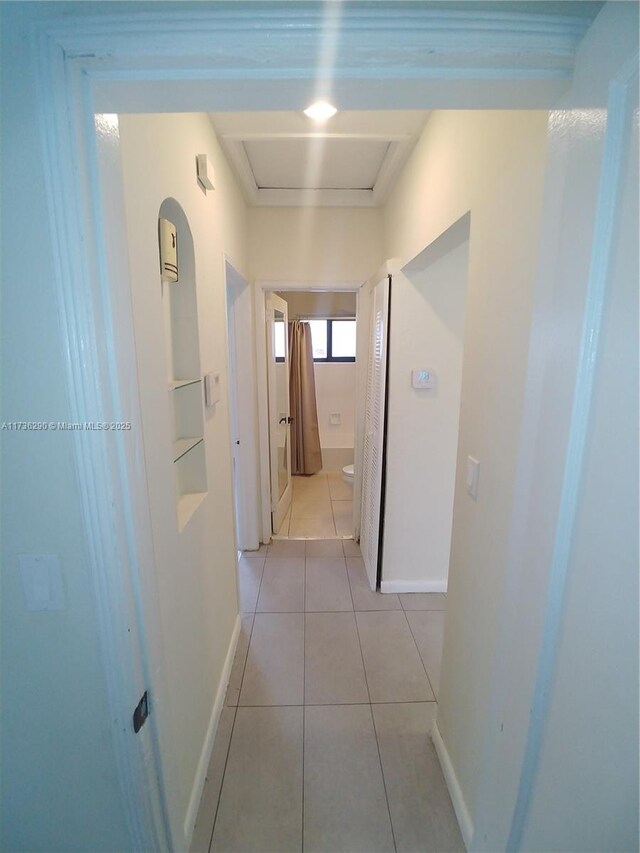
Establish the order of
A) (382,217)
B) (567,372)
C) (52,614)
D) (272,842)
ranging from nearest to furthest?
(567,372) → (52,614) → (272,842) → (382,217)

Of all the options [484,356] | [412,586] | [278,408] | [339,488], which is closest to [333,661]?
[412,586]

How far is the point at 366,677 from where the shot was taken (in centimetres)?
172

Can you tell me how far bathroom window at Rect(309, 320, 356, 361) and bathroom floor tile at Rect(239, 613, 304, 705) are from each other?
3.44m

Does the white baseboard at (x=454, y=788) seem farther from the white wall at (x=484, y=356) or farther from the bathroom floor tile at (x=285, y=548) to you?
the bathroom floor tile at (x=285, y=548)

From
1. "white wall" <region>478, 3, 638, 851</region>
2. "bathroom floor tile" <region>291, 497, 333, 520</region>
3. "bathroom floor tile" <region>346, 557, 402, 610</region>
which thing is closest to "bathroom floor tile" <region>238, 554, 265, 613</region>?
"bathroom floor tile" <region>346, 557, 402, 610</region>

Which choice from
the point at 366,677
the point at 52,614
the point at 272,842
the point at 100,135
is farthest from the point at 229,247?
the point at 272,842

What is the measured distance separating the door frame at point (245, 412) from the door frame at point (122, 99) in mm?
1707

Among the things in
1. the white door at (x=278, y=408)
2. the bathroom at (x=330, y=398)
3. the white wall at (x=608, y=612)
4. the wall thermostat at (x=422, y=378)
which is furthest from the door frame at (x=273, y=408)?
the white wall at (x=608, y=612)

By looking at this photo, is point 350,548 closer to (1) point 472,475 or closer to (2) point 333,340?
(1) point 472,475

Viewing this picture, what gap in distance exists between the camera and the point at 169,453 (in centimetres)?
103

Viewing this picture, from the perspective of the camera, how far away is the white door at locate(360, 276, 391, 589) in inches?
81.4

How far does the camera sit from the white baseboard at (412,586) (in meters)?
2.33

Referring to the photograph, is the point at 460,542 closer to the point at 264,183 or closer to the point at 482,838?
the point at 482,838

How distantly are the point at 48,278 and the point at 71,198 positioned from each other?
133mm
